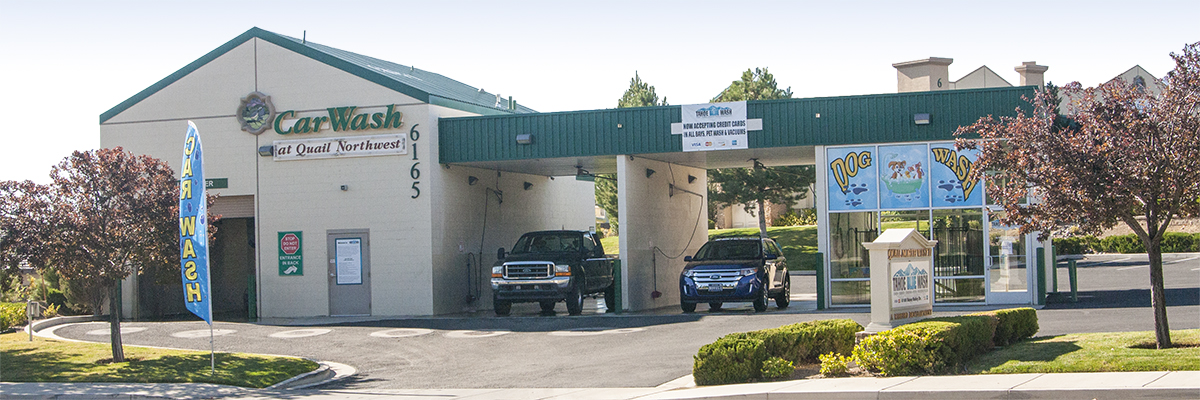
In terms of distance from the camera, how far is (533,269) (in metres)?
21.1

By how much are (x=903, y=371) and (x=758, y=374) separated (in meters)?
1.59

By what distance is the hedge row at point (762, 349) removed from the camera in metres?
11.2

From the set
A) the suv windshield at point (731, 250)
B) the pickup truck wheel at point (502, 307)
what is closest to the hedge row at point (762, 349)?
the suv windshield at point (731, 250)

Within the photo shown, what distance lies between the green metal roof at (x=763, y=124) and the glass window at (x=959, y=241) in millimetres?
1667

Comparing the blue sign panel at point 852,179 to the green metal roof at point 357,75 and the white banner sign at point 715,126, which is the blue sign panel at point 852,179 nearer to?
the white banner sign at point 715,126

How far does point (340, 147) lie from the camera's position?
23.2m

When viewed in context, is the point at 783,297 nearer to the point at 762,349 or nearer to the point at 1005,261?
the point at 1005,261

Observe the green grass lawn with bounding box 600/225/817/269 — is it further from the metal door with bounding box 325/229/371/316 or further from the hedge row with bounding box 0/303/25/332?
the hedge row with bounding box 0/303/25/332

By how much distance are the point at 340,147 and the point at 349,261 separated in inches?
105

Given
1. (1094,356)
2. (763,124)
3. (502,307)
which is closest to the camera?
(1094,356)

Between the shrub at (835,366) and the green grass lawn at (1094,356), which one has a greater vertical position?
the green grass lawn at (1094,356)

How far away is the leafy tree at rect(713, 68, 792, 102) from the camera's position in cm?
4059

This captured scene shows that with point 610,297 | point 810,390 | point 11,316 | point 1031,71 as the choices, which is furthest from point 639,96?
point 810,390

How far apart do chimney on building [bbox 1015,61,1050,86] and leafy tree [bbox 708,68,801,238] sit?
9.25 meters
